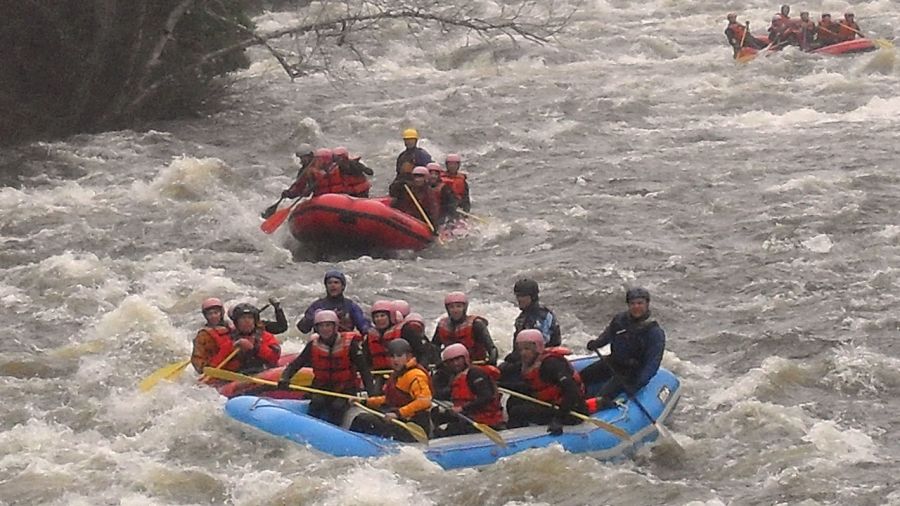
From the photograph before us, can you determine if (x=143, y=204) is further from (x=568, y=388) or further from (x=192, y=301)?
(x=568, y=388)

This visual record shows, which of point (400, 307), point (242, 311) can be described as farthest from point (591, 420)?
point (242, 311)

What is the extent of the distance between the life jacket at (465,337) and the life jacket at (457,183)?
16.9 ft

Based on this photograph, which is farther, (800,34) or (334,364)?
(800,34)

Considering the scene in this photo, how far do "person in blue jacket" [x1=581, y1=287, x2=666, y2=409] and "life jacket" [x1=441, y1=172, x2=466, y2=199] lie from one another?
5469 millimetres

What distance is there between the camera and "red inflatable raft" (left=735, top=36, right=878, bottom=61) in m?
24.6

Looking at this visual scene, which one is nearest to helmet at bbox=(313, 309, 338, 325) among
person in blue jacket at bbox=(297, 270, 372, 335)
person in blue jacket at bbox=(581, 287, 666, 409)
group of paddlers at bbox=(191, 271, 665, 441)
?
group of paddlers at bbox=(191, 271, 665, 441)

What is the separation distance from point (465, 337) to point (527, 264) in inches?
163

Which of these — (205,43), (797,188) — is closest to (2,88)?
(205,43)

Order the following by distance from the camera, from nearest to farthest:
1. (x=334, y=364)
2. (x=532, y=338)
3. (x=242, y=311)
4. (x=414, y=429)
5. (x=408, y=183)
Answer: (x=414, y=429) → (x=532, y=338) → (x=334, y=364) → (x=242, y=311) → (x=408, y=183)

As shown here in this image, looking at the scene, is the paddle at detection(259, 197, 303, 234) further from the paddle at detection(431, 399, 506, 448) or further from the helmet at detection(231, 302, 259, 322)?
the paddle at detection(431, 399, 506, 448)

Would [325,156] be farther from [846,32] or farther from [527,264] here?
[846,32]

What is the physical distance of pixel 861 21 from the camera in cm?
2902

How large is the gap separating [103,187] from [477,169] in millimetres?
4972

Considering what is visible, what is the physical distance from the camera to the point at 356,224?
14.3m
